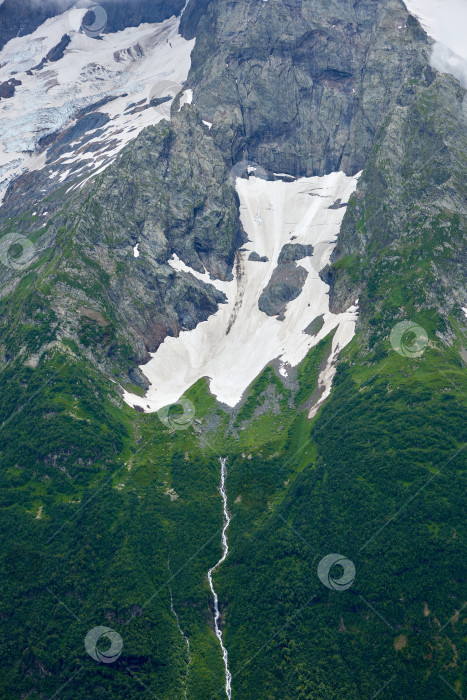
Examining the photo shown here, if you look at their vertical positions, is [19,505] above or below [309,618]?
below

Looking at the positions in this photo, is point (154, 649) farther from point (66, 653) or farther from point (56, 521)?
point (56, 521)

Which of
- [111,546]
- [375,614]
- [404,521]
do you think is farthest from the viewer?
[111,546]

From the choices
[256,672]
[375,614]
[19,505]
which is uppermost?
[375,614]

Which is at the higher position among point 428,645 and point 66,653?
point 428,645

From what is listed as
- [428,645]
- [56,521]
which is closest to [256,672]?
[428,645]

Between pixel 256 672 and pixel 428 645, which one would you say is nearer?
pixel 428 645

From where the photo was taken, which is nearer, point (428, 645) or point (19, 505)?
point (428, 645)

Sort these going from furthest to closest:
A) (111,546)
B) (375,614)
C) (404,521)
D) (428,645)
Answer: (111,546), (404,521), (375,614), (428,645)

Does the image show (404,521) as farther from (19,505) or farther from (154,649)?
(19,505)

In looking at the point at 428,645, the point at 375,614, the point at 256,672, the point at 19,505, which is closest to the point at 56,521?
the point at 19,505
